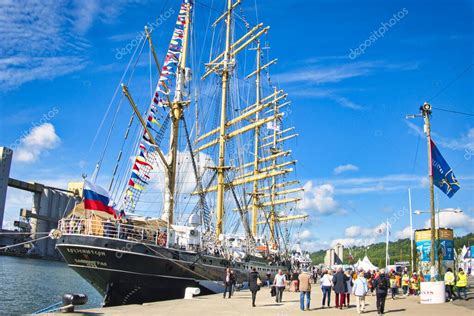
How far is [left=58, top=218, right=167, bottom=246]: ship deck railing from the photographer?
79.5 feet

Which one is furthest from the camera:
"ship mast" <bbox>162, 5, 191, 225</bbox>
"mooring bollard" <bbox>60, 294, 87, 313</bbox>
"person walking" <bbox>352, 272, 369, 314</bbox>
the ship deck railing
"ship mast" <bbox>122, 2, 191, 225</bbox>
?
"ship mast" <bbox>162, 5, 191, 225</bbox>

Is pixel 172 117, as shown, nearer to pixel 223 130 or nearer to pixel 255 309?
pixel 223 130

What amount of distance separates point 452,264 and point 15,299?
2777cm

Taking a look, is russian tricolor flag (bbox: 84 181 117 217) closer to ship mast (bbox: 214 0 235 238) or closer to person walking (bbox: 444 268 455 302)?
person walking (bbox: 444 268 455 302)

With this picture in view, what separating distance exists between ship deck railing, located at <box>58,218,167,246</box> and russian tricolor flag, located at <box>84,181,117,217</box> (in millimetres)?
687

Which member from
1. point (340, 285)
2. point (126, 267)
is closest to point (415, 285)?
point (340, 285)

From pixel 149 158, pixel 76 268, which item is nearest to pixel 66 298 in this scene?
pixel 76 268

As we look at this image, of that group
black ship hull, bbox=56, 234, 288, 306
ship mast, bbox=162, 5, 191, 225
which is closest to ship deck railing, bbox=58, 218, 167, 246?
black ship hull, bbox=56, 234, 288, 306

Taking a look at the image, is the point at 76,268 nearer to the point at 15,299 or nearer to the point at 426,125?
the point at 15,299

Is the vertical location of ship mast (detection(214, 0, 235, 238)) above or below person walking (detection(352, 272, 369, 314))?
above

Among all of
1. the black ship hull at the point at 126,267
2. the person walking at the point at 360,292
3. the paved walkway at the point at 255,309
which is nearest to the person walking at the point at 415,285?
the paved walkway at the point at 255,309

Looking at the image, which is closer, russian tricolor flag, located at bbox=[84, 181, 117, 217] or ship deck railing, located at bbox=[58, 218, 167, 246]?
russian tricolor flag, located at bbox=[84, 181, 117, 217]

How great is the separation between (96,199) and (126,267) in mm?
3965

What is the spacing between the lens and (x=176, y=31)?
3631cm
